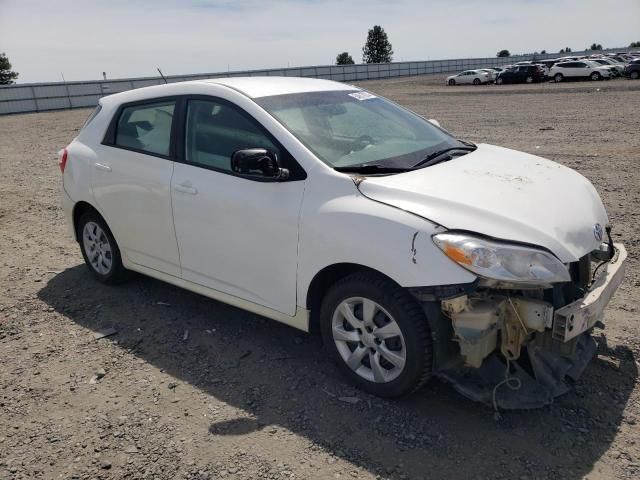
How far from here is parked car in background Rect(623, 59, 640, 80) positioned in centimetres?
3431

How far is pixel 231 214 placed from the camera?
373 cm

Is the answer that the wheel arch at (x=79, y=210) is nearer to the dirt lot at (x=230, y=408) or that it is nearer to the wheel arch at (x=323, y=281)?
the dirt lot at (x=230, y=408)

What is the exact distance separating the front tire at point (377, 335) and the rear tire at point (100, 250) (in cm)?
240

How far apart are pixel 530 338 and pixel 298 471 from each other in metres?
1.41

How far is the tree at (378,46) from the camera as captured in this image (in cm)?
9938

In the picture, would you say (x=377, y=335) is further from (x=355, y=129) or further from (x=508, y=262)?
(x=355, y=129)

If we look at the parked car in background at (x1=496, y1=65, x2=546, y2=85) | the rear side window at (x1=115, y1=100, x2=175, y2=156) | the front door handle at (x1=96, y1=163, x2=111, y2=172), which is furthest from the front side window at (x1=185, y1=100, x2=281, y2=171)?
the parked car in background at (x1=496, y1=65, x2=546, y2=85)

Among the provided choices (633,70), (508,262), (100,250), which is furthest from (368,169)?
(633,70)

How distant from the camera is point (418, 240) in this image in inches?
115

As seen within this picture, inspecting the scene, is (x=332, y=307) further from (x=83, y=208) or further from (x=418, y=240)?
(x=83, y=208)

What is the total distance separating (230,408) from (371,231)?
1364 millimetres

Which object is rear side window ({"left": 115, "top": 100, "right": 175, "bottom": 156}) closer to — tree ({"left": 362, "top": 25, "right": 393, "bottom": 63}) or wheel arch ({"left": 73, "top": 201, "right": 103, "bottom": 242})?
wheel arch ({"left": 73, "top": 201, "right": 103, "bottom": 242})

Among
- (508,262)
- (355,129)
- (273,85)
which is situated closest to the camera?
(508,262)

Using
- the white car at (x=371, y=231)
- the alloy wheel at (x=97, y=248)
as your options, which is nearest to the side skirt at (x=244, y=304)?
the white car at (x=371, y=231)
